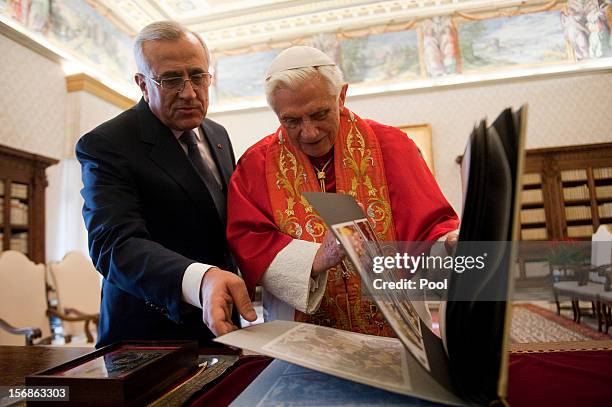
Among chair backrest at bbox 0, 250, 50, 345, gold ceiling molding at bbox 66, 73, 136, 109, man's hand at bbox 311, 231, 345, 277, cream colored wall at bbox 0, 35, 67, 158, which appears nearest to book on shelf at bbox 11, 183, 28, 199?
cream colored wall at bbox 0, 35, 67, 158

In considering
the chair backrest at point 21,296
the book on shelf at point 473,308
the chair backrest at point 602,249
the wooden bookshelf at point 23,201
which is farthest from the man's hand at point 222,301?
the wooden bookshelf at point 23,201

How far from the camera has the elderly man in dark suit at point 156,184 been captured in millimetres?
1452

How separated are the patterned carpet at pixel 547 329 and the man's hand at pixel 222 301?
15.8ft

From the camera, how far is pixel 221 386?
0.87 m

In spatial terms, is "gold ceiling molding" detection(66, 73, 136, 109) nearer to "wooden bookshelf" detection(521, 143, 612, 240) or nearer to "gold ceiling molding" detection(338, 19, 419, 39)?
"gold ceiling molding" detection(338, 19, 419, 39)

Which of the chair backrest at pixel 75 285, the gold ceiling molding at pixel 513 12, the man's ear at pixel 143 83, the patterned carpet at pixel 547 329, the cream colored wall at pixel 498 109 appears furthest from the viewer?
the gold ceiling molding at pixel 513 12

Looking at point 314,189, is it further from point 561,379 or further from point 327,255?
point 561,379

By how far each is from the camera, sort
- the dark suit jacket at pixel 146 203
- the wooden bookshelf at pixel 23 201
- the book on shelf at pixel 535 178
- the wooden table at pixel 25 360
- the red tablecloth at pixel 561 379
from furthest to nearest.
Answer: the book on shelf at pixel 535 178 < the wooden bookshelf at pixel 23 201 < the dark suit jacket at pixel 146 203 < the wooden table at pixel 25 360 < the red tablecloth at pixel 561 379

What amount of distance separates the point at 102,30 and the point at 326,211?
35.1ft

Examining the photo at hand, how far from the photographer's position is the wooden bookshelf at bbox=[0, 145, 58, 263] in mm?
6500

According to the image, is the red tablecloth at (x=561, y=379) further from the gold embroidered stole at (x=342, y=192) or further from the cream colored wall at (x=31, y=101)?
the cream colored wall at (x=31, y=101)

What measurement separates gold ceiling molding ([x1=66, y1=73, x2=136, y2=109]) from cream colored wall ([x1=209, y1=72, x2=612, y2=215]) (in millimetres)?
5265

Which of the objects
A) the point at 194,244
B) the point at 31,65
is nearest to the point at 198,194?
the point at 194,244

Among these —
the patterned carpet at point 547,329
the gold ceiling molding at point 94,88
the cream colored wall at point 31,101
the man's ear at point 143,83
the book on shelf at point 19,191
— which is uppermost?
the gold ceiling molding at point 94,88
